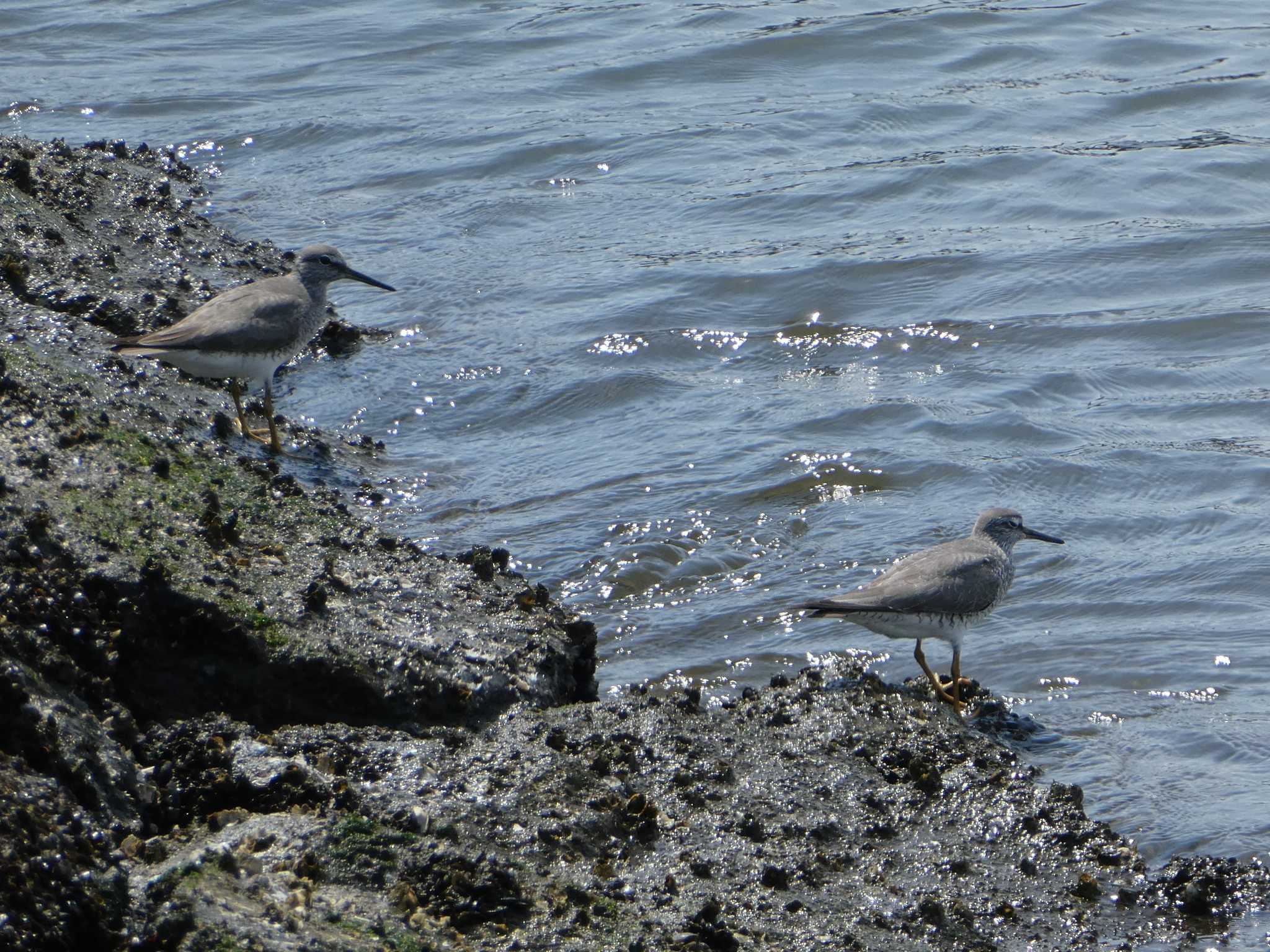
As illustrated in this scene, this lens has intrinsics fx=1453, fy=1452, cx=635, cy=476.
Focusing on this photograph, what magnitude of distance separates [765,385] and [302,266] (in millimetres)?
3147

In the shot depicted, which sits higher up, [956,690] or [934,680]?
[934,680]

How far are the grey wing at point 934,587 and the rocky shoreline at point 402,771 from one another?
55cm

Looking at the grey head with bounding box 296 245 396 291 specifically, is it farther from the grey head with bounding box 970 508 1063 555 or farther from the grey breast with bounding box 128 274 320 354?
the grey head with bounding box 970 508 1063 555

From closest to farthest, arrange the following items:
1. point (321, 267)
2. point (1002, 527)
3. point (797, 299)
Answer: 1. point (1002, 527)
2. point (321, 267)
3. point (797, 299)

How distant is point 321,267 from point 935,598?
15.4 ft

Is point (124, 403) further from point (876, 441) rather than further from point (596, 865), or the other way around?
point (876, 441)

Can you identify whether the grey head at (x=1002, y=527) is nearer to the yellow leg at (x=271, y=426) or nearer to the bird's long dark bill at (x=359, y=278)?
the yellow leg at (x=271, y=426)

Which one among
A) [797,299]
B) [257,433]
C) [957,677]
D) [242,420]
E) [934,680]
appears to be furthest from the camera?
[797,299]

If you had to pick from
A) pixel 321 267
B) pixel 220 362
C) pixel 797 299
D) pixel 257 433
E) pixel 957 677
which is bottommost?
pixel 957 677

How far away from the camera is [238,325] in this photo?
7961mm

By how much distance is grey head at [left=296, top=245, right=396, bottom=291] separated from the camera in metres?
9.13

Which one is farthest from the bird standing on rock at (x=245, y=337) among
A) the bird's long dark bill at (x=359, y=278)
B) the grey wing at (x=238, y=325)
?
the bird's long dark bill at (x=359, y=278)

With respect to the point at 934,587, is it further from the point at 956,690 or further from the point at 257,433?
the point at 257,433

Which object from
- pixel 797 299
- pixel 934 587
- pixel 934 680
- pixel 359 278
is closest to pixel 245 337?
pixel 359 278
